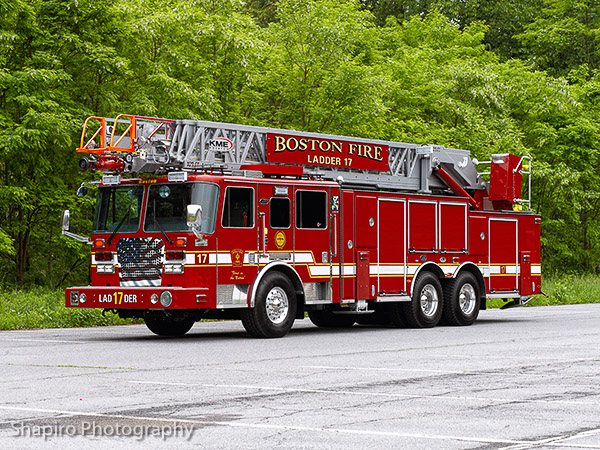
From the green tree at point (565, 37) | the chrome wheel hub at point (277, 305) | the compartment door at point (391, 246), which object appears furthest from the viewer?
the green tree at point (565, 37)

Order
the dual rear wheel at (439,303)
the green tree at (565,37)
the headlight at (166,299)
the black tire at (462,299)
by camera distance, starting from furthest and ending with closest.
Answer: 1. the green tree at (565,37)
2. the black tire at (462,299)
3. the dual rear wheel at (439,303)
4. the headlight at (166,299)

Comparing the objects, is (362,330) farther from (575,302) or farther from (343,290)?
(575,302)

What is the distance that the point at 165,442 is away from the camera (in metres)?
7.35

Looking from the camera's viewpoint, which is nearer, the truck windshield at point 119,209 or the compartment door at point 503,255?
the truck windshield at point 119,209

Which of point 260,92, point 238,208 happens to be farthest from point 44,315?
point 260,92

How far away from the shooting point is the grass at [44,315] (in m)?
19.2

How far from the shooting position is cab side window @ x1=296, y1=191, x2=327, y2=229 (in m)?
17.2

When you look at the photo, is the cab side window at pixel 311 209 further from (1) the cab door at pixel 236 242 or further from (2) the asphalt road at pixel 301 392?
(2) the asphalt road at pixel 301 392

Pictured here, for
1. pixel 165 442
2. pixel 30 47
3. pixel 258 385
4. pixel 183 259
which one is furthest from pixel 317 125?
pixel 165 442

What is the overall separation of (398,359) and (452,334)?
4.76 m

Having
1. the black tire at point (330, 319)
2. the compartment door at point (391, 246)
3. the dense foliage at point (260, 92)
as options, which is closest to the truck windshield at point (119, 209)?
the compartment door at point (391, 246)

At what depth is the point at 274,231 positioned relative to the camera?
1670cm

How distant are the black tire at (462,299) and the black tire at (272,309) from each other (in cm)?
429

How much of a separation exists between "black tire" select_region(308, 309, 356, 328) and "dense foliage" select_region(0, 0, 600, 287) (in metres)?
7.51
